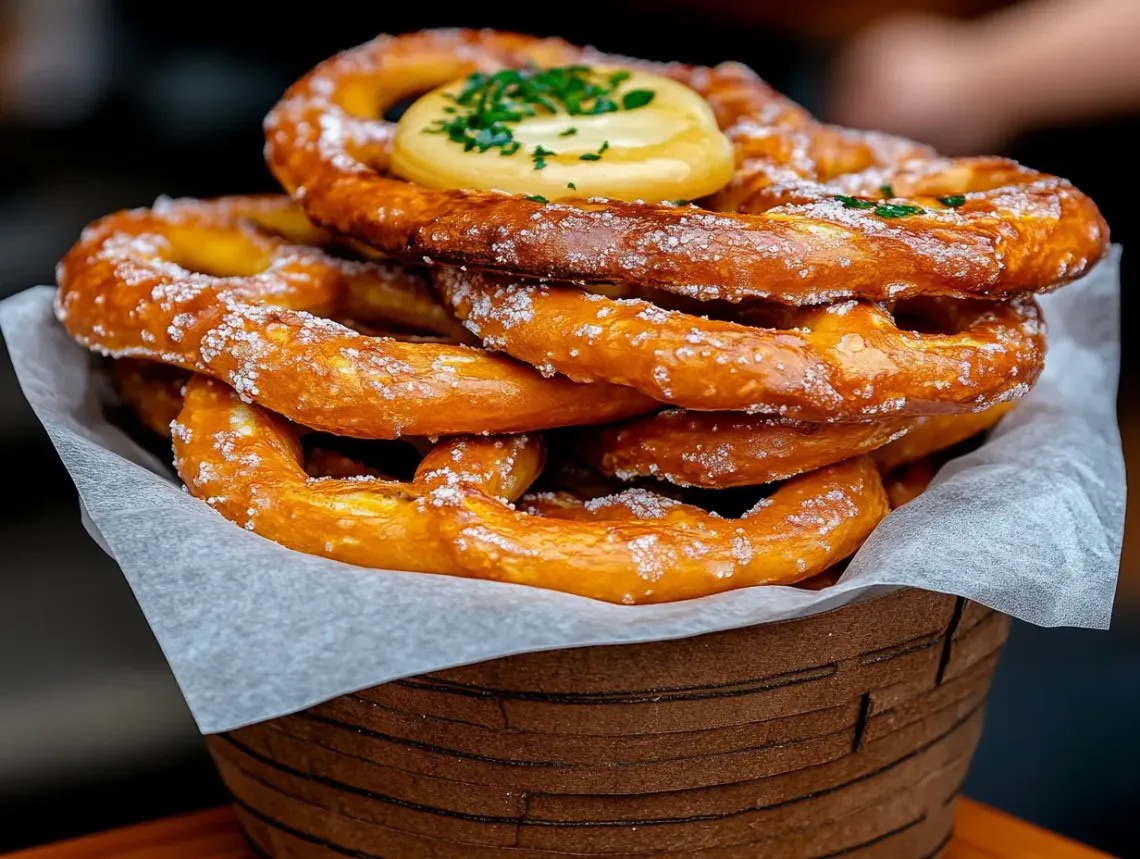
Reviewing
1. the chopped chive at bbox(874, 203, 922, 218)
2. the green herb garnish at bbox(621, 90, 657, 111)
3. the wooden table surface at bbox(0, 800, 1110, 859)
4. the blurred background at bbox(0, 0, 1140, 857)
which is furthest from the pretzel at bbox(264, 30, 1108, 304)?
the blurred background at bbox(0, 0, 1140, 857)

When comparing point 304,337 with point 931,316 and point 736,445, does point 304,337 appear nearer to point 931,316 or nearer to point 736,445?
point 736,445

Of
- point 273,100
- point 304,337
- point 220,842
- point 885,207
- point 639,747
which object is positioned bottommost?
point 220,842

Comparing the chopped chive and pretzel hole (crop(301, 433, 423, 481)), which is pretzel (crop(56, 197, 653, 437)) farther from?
the chopped chive

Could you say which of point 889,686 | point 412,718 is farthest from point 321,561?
point 889,686

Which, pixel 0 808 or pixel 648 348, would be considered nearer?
pixel 648 348

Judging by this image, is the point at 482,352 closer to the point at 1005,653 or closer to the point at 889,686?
the point at 889,686

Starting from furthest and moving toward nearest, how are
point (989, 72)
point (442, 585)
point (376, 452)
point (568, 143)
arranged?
point (989, 72) < point (376, 452) < point (568, 143) < point (442, 585)

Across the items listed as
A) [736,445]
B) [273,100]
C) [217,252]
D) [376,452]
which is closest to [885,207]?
[736,445]

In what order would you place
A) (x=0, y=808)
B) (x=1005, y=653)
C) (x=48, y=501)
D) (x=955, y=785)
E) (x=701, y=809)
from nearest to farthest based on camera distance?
(x=701, y=809)
(x=955, y=785)
(x=0, y=808)
(x=1005, y=653)
(x=48, y=501)

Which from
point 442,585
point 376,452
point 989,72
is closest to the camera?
point 442,585
